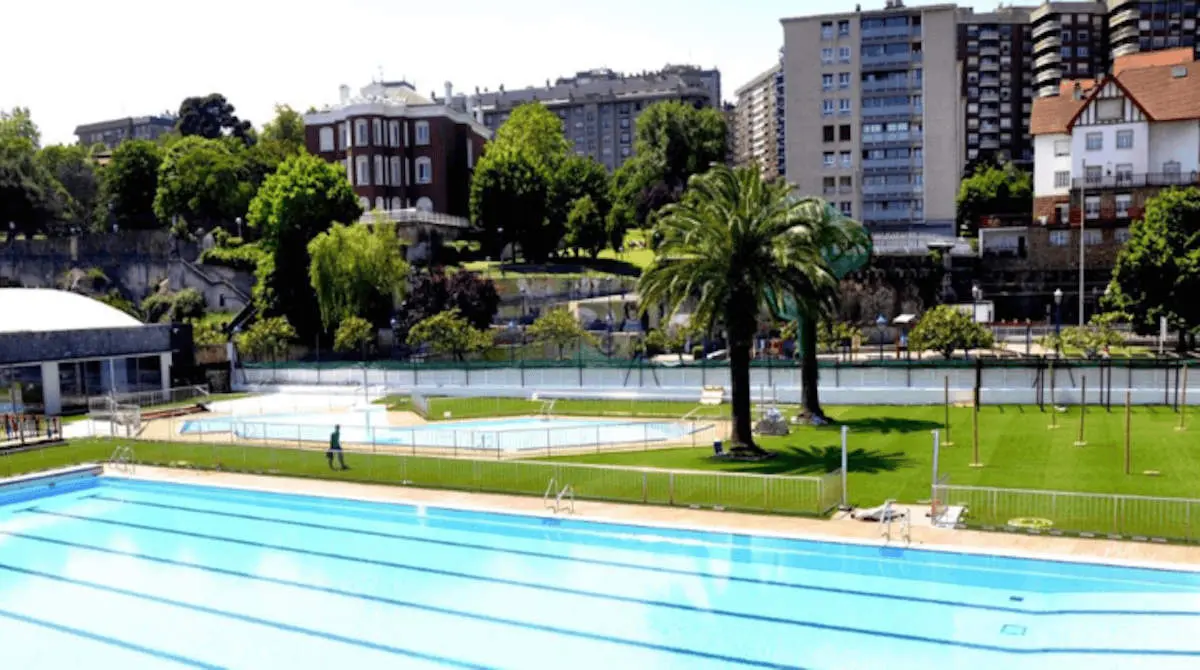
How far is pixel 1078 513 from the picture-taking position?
2064 centimetres

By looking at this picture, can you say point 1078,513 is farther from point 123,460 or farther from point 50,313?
point 50,313

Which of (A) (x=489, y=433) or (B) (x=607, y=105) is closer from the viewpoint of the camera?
(A) (x=489, y=433)

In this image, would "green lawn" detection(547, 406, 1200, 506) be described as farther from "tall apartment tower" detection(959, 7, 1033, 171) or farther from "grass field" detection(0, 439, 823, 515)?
"tall apartment tower" detection(959, 7, 1033, 171)

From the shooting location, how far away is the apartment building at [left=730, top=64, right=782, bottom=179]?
159 meters

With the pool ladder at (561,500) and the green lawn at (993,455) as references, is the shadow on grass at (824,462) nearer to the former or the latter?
the green lawn at (993,455)

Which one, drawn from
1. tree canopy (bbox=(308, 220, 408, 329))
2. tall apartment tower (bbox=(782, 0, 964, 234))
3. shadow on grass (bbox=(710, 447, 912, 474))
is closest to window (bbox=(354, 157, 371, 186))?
tree canopy (bbox=(308, 220, 408, 329))

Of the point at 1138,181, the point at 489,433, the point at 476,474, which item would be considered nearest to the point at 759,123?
the point at 1138,181

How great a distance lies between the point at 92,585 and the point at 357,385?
1259 inches

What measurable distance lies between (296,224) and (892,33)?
50792 mm

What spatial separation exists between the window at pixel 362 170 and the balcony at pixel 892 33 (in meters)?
42.7

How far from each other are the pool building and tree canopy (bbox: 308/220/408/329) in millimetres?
12930

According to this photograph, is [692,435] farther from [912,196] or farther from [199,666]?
[912,196]

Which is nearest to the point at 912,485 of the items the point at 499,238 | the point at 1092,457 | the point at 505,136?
the point at 1092,457

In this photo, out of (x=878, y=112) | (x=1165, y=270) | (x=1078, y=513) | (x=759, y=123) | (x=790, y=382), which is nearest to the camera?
(x=1078, y=513)
